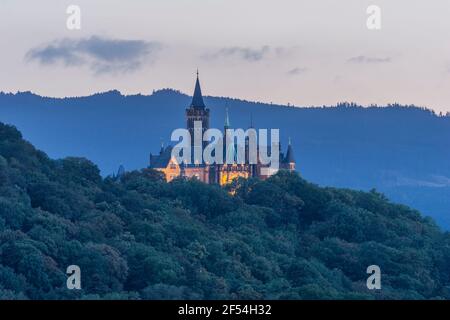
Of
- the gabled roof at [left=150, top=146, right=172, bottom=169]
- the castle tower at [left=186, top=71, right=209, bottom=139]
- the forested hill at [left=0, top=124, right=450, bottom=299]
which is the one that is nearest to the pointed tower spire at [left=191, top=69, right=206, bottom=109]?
the castle tower at [left=186, top=71, right=209, bottom=139]

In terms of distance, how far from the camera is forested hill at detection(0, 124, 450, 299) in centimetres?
4862

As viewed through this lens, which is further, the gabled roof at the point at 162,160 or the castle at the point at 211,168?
the gabled roof at the point at 162,160

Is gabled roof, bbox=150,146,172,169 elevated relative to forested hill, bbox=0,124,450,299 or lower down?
elevated

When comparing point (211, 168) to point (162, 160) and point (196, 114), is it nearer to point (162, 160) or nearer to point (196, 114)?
point (162, 160)

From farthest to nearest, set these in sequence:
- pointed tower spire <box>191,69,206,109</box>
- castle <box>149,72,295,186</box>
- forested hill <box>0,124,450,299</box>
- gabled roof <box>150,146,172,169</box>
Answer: pointed tower spire <box>191,69,206,109</box> < gabled roof <box>150,146,172,169</box> < castle <box>149,72,295,186</box> < forested hill <box>0,124,450,299</box>

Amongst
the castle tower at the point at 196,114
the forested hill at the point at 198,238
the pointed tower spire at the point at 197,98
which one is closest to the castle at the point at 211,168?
the castle tower at the point at 196,114

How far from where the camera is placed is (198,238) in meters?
58.7

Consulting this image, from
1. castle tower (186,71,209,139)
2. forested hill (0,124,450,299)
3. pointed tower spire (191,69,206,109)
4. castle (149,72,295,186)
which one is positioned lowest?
forested hill (0,124,450,299)

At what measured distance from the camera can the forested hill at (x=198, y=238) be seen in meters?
48.6

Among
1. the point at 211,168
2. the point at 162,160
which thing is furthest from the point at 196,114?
the point at 162,160

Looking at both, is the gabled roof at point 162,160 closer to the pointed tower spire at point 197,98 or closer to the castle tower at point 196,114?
the castle tower at point 196,114

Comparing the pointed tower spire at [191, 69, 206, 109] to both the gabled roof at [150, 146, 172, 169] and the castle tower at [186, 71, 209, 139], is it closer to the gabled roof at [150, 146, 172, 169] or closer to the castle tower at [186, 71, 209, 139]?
the castle tower at [186, 71, 209, 139]
